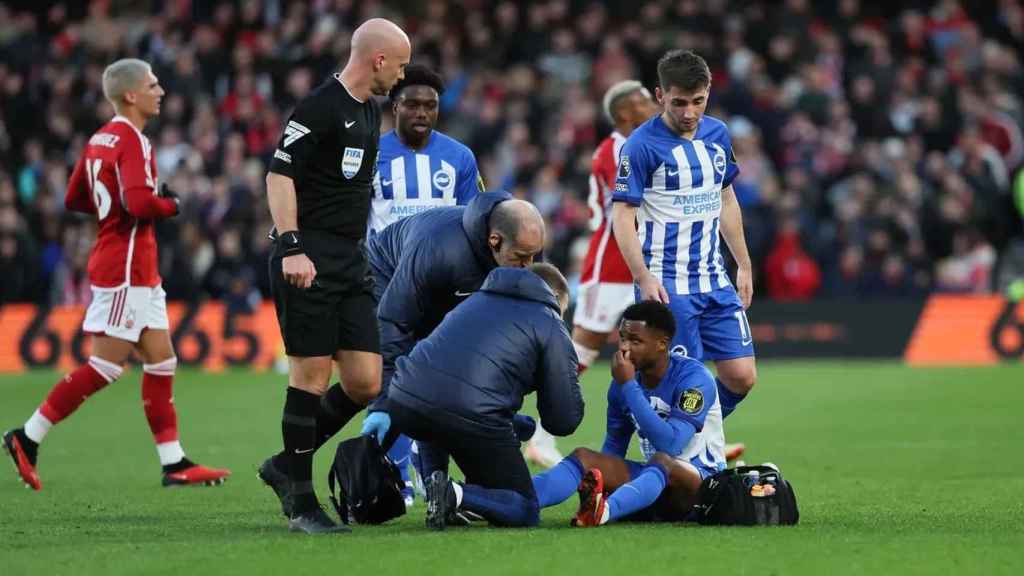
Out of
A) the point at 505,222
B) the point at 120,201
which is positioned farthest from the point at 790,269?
the point at 505,222

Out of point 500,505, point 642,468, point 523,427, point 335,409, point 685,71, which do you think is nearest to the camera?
point 500,505

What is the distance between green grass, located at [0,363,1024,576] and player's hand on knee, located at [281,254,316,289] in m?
1.09

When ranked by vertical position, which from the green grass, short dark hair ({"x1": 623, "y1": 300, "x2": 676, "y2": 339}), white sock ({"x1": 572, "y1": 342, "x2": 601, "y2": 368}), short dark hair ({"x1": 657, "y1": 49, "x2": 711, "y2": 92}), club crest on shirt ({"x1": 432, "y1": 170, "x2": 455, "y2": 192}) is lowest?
the green grass

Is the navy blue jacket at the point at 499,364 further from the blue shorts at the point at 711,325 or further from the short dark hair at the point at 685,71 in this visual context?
the short dark hair at the point at 685,71

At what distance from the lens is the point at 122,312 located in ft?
32.9

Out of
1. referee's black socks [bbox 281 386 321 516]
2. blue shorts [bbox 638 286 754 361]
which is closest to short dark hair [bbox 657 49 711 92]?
blue shorts [bbox 638 286 754 361]

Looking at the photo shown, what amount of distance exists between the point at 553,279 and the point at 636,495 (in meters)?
1.04

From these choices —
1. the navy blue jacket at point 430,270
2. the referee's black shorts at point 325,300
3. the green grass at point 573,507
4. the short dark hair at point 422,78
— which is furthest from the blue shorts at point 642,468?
the short dark hair at point 422,78

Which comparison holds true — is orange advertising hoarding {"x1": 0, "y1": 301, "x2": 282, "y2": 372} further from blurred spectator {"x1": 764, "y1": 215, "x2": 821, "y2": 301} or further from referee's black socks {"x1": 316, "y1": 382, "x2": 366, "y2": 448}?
referee's black socks {"x1": 316, "y1": 382, "x2": 366, "y2": 448}

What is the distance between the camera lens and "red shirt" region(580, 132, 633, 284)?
11344 mm

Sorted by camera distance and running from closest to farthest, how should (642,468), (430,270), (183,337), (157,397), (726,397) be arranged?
(642,468) → (430,270) → (726,397) → (157,397) → (183,337)

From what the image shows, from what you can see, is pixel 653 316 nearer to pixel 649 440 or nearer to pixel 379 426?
pixel 649 440

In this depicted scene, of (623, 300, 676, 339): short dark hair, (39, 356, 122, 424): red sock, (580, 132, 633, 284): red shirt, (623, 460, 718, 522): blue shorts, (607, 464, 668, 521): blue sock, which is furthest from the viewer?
(580, 132, 633, 284): red shirt

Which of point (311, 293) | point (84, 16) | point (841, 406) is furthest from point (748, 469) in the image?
point (84, 16)
